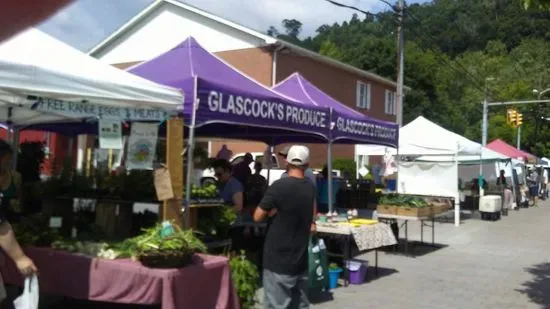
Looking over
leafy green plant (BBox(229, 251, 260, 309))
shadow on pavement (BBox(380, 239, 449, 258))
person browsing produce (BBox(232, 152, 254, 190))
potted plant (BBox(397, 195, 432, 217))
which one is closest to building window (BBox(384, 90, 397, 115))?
shadow on pavement (BBox(380, 239, 449, 258))

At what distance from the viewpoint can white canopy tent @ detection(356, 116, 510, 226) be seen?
16141 mm

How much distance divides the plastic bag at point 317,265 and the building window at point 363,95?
2397cm

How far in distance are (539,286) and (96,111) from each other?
23.1 feet

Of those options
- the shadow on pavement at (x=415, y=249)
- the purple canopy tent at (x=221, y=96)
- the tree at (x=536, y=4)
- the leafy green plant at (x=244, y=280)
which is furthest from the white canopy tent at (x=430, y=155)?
the leafy green plant at (x=244, y=280)

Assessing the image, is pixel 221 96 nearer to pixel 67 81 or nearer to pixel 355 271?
pixel 67 81

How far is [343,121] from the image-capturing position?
962 centimetres

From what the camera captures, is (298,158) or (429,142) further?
(429,142)

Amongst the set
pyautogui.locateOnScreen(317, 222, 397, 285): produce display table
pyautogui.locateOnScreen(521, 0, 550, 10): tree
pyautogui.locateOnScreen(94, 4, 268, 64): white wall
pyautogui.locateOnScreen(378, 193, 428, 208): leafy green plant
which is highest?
pyautogui.locateOnScreen(94, 4, 268, 64): white wall

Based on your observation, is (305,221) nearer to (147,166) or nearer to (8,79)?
(147,166)

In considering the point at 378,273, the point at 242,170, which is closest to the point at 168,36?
the point at 242,170

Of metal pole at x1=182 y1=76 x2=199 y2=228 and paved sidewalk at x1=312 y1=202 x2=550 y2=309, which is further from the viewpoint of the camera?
paved sidewalk at x1=312 y1=202 x2=550 y2=309

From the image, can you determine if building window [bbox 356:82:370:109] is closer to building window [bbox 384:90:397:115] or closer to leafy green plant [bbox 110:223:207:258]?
building window [bbox 384:90:397:115]

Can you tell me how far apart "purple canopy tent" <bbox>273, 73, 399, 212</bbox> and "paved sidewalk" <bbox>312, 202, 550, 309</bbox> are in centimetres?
172

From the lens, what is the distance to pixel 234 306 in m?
5.53
